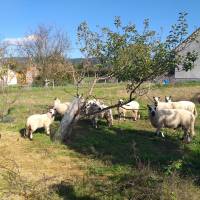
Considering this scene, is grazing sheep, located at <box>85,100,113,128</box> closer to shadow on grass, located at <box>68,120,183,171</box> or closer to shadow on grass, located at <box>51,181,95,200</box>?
shadow on grass, located at <box>68,120,183,171</box>

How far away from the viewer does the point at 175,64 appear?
1378 cm

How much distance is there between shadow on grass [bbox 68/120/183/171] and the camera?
1208cm

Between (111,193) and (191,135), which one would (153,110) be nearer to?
(191,135)

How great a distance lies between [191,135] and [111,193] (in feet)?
21.4

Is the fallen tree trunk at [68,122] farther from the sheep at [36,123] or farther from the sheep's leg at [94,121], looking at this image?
the sheep's leg at [94,121]

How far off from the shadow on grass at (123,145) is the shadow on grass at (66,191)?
2.42m

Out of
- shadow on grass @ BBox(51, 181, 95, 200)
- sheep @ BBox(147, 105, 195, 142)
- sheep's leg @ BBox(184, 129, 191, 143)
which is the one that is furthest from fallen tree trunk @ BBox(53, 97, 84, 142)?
shadow on grass @ BBox(51, 181, 95, 200)

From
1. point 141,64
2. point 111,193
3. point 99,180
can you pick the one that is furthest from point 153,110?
point 111,193

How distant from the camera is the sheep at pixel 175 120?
47.9 feet

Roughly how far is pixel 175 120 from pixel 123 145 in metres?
2.27

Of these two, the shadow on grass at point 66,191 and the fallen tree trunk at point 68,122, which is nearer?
the shadow on grass at point 66,191

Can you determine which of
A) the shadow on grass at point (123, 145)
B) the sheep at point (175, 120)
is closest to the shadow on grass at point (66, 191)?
the shadow on grass at point (123, 145)

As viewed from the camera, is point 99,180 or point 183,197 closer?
point 183,197

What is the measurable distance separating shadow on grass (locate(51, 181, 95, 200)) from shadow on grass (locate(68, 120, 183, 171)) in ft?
7.93
